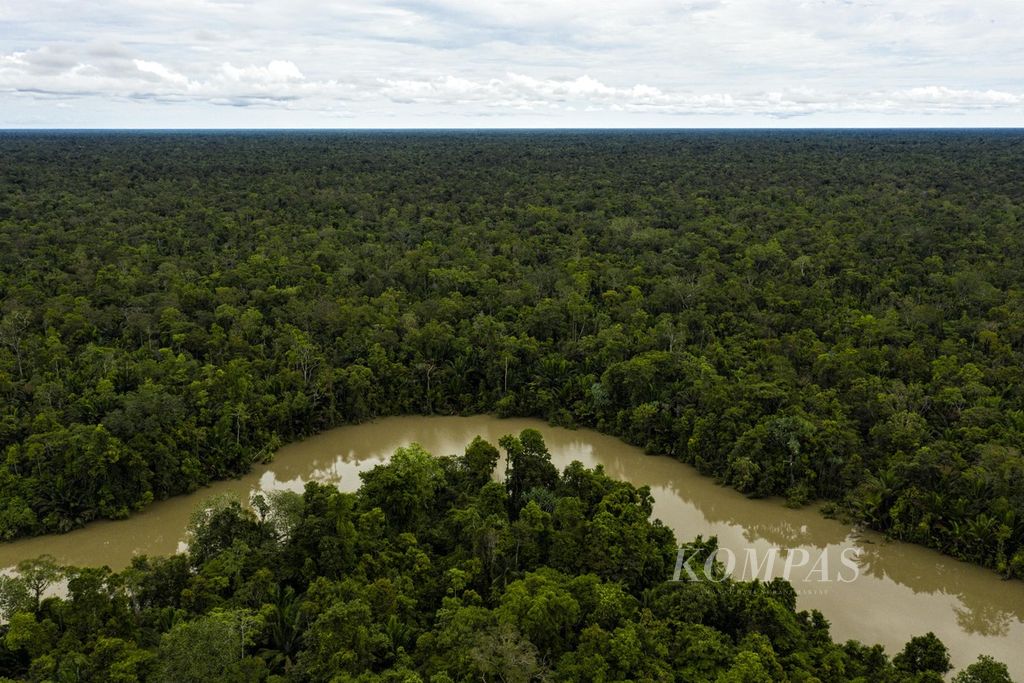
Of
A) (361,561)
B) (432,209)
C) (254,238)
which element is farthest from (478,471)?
(432,209)

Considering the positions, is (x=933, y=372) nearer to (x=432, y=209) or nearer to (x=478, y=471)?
(x=478, y=471)

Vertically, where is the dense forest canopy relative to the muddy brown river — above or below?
above

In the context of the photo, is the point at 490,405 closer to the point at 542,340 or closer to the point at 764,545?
the point at 542,340

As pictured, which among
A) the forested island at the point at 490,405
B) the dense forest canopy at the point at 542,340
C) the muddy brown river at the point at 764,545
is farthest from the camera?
the dense forest canopy at the point at 542,340

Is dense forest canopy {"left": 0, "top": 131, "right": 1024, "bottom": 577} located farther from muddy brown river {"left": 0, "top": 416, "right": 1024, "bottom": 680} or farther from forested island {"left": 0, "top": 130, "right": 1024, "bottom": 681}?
muddy brown river {"left": 0, "top": 416, "right": 1024, "bottom": 680}

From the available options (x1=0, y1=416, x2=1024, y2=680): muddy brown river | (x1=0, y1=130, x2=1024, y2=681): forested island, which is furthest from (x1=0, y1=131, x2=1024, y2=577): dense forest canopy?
(x1=0, y1=416, x2=1024, y2=680): muddy brown river

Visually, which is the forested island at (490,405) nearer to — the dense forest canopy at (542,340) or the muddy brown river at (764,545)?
the dense forest canopy at (542,340)

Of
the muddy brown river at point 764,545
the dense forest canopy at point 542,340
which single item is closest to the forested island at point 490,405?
the dense forest canopy at point 542,340
